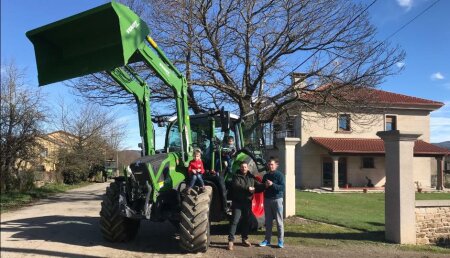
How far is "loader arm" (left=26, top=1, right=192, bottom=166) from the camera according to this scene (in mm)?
7934

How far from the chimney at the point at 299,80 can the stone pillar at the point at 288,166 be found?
2.11 m

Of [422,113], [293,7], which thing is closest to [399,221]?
[293,7]

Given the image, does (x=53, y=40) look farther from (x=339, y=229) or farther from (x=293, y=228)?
(x=339, y=229)

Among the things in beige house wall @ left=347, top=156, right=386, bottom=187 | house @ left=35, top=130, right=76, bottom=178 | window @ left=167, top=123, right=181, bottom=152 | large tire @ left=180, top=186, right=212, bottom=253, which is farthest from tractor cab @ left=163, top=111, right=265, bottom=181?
beige house wall @ left=347, top=156, right=386, bottom=187

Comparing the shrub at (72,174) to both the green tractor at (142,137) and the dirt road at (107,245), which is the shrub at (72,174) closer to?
the dirt road at (107,245)

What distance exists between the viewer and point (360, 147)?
3216 centimetres

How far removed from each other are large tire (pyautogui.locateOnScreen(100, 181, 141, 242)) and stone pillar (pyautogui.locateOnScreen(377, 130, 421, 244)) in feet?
18.0

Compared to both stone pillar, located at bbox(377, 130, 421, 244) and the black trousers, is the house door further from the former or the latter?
the black trousers

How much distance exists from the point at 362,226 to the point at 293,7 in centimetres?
662

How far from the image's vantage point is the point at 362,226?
39.7ft

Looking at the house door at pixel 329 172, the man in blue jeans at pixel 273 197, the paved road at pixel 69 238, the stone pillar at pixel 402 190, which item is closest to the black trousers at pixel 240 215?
the man in blue jeans at pixel 273 197

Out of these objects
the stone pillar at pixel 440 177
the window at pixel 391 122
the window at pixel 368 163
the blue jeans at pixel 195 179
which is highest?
the window at pixel 391 122

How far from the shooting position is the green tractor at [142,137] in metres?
8.13

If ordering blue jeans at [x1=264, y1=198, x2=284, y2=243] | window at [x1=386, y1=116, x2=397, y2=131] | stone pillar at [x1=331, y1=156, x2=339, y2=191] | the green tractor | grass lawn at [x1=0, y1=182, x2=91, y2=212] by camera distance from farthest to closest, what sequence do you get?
1. window at [x1=386, y1=116, x2=397, y2=131]
2. stone pillar at [x1=331, y1=156, x2=339, y2=191]
3. grass lawn at [x1=0, y1=182, x2=91, y2=212]
4. blue jeans at [x1=264, y1=198, x2=284, y2=243]
5. the green tractor
